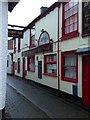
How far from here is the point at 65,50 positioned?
1105 cm

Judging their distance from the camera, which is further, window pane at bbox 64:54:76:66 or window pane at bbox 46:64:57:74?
window pane at bbox 46:64:57:74

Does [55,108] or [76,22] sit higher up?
[76,22]

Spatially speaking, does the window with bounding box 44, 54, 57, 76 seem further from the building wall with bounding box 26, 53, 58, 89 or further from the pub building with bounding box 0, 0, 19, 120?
the pub building with bounding box 0, 0, 19, 120

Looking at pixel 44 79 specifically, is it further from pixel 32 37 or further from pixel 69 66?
pixel 32 37

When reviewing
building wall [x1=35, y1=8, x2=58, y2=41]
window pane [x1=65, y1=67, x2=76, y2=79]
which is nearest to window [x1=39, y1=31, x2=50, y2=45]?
building wall [x1=35, y1=8, x2=58, y2=41]

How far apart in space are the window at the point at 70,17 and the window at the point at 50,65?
2160 mm

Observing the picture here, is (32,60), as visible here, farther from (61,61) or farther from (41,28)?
(61,61)

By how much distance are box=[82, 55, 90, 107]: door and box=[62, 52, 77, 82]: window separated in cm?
97

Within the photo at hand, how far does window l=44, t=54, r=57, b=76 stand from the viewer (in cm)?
1288

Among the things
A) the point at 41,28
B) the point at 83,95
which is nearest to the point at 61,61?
the point at 83,95

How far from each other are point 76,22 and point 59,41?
200cm

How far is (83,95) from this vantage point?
358 inches

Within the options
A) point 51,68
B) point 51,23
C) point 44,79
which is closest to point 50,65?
point 51,68

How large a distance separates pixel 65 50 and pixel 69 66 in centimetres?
81
